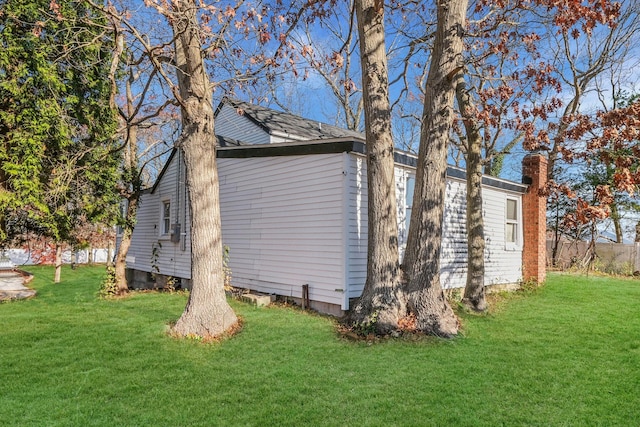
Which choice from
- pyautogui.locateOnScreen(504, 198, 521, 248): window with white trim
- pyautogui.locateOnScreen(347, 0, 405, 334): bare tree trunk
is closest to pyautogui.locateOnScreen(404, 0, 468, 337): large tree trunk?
pyautogui.locateOnScreen(347, 0, 405, 334): bare tree trunk

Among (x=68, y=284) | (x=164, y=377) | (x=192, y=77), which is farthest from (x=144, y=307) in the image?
(x=68, y=284)

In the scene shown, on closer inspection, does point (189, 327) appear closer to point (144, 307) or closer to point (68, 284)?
point (144, 307)

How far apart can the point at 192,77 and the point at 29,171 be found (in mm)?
4061

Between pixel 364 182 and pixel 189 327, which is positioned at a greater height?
pixel 364 182

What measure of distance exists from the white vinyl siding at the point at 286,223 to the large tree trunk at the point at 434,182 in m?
1.37

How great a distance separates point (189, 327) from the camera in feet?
19.7

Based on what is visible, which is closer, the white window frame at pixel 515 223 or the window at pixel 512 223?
the white window frame at pixel 515 223

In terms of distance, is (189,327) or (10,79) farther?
(10,79)

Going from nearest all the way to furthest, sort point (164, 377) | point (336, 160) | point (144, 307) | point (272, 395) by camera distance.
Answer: point (272, 395) → point (164, 377) → point (336, 160) → point (144, 307)

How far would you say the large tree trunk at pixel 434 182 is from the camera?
255 inches

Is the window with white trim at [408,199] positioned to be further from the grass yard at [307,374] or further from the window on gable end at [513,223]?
the window on gable end at [513,223]

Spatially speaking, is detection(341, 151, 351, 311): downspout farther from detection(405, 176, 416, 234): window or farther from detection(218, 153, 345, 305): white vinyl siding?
detection(405, 176, 416, 234): window

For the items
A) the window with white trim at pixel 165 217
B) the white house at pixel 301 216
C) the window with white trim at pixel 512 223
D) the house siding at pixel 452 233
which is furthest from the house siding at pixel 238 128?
the window with white trim at pixel 512 223

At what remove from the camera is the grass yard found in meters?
3.71
